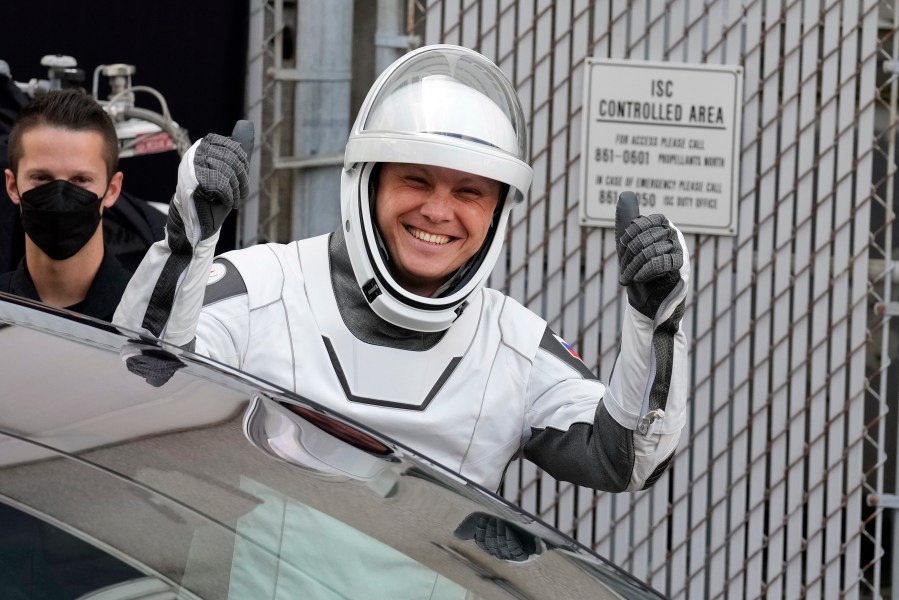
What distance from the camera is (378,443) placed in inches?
65.9

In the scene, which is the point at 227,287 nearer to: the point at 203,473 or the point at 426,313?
the point at 426,313

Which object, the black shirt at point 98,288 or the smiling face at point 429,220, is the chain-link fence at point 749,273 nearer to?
the black shirt at point 98,288

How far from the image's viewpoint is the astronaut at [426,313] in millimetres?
2252

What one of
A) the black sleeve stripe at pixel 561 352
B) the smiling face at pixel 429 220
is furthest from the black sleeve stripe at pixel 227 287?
the black sleeve stripe at pixel 561 352

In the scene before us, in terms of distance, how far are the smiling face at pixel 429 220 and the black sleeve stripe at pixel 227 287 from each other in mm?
287

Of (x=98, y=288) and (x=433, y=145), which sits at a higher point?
(x=433, y=145)

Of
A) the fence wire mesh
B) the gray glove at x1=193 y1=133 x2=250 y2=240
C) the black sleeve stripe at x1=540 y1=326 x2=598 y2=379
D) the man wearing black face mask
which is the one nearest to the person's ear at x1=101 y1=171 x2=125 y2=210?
the man wearing black face mask

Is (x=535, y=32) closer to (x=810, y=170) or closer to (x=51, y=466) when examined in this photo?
(x=810, y=170)

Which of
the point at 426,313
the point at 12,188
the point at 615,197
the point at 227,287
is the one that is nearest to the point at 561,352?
the point at 426,313

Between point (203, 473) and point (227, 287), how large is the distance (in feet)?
3.42

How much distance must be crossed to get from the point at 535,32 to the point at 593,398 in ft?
6.51

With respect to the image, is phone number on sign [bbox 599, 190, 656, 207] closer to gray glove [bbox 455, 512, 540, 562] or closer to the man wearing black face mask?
the man wearing black face mask

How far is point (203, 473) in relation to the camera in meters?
1.41

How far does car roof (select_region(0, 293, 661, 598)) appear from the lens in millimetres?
1313
